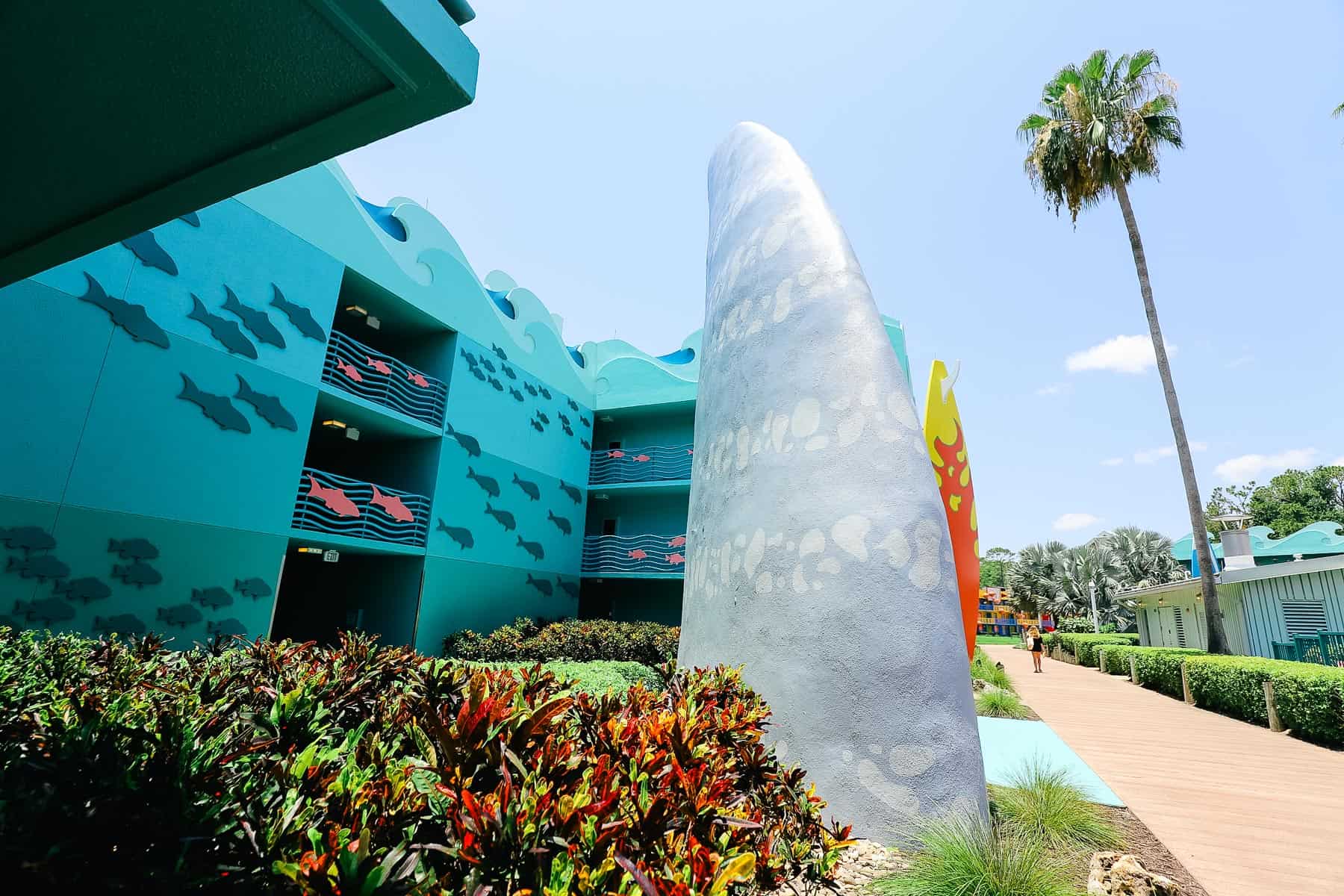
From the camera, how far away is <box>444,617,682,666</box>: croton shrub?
551 inches

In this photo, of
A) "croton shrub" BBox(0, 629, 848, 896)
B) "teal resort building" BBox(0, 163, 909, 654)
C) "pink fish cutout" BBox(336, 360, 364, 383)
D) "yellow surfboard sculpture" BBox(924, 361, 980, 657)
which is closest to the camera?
"croton shrub" BBox(0, 629, 848, 896)

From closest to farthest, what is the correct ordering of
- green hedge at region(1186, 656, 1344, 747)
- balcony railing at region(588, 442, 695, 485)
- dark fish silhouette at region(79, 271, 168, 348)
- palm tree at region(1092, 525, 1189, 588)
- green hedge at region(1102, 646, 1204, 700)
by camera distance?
dark fish silhouette at region(79, 271, 168, 348) < green hedge at region(1186, 656, 1344, 747) < green hedge at region(1102, 646, 1204, 700) < balcony railing at region(588, 442, 695, 485) < palm tree at region(1092, 525, 1189, 588)

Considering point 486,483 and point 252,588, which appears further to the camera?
point 486,483

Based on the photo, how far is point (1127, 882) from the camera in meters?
3.56

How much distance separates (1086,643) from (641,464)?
829 inches

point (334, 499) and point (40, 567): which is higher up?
point (334, 499)

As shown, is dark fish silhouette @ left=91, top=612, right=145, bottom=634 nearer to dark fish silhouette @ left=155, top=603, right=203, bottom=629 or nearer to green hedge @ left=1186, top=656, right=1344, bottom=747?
dark fish silhouette @ left=155, top=603, right=203, bottom=629

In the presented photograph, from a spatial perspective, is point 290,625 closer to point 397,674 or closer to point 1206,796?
point 397,674

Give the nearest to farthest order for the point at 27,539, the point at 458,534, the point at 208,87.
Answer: the point at 208,87 → the point at 27,539 → the point at 458,534

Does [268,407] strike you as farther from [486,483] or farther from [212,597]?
[486,483]

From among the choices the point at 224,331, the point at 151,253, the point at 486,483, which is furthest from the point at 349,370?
the point at 486,483

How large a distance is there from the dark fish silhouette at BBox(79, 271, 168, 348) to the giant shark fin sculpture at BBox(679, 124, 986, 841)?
28.4ft

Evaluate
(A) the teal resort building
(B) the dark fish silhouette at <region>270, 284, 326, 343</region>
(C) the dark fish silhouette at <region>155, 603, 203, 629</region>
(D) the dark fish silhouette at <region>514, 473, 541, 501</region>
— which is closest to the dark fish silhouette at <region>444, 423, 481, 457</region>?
(A) the teal resort building

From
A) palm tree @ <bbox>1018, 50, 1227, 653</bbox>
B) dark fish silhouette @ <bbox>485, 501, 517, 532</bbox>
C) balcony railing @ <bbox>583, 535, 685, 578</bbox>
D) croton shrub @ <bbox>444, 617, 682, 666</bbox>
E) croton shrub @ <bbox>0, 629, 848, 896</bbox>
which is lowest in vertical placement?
croton shrub @ <bbox>444, 617, 682, 666</bbox>
